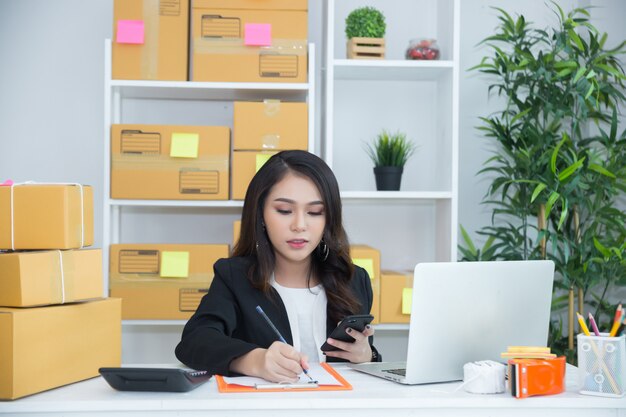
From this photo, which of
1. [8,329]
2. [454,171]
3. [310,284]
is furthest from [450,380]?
[454,171]

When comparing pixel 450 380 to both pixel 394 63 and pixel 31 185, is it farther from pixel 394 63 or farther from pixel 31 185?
pixel 394 63

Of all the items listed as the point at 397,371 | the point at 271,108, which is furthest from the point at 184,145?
the point at 397,371

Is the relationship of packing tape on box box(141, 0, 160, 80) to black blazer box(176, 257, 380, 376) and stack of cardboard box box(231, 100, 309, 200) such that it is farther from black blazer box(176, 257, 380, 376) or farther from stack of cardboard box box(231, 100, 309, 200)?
black blazer box(176, 257, 380, 376)

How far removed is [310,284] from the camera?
2117mm

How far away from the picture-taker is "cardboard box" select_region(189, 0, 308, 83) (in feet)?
10.1

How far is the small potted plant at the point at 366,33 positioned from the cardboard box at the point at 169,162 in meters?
0.65

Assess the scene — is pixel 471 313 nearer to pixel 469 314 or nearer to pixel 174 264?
pixel 469 314

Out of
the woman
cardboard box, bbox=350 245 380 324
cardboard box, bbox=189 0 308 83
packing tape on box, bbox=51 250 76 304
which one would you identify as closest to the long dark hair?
the woman

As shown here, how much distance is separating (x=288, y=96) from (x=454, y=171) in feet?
2.51

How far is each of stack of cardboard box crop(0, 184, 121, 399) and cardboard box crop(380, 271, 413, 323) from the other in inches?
57.7

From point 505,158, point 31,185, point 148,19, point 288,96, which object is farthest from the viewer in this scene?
point 505,158

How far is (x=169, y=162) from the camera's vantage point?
307 centimetres

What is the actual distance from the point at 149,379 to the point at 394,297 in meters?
1.76

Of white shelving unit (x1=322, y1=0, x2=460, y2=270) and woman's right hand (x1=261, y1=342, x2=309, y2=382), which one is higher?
white shelving unit (x1=322, y1=0, x2=460, y2=270)
